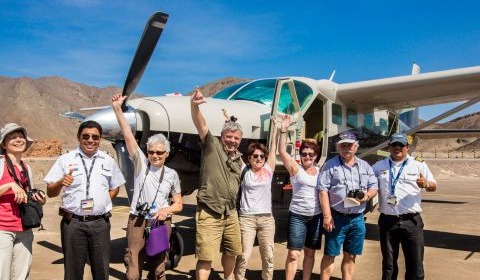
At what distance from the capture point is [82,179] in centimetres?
372

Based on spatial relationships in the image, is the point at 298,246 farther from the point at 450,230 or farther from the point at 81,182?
the point at 450,230

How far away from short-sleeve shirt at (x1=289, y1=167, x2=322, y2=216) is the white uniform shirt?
672 millimetres

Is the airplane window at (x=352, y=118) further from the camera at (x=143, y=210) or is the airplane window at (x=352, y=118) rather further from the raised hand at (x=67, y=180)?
the raised hand at (x=67, y=180)

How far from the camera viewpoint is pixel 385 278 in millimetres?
4531

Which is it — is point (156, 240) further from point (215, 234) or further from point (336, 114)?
point (336, 114)

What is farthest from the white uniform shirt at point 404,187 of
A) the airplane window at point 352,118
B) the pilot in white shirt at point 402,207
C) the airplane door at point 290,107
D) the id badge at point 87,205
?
the airplane window at point 352,118

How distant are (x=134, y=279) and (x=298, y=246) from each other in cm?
166

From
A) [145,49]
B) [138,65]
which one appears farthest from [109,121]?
[145,49]

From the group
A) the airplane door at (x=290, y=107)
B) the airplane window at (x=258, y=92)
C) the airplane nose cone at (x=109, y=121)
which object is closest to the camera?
the airplane nose cone at (x=109, y=121)

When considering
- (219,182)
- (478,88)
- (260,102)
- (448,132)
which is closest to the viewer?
(219,182)

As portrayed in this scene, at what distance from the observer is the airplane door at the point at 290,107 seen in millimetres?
6750

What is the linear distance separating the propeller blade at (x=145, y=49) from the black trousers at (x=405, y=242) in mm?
3361

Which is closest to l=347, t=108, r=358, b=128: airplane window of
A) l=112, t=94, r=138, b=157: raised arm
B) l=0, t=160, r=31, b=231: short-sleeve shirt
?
l=112, t=94, r=138, b=157: raised arm

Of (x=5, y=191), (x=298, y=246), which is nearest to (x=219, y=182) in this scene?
(x=298, y=246)
